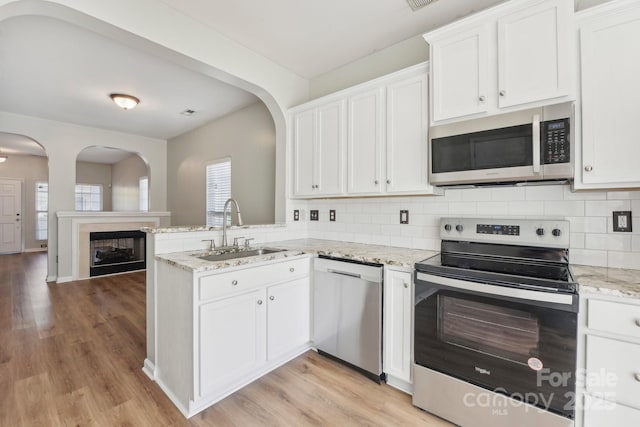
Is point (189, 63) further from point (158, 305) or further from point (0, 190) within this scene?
point (0, 190)

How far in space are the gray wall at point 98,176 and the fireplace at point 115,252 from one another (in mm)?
5457

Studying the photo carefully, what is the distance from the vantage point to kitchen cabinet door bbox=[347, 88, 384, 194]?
2.36 metres

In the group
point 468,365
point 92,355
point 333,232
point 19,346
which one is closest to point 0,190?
point 19,346

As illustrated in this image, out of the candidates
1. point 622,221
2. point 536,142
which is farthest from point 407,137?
point 622,221

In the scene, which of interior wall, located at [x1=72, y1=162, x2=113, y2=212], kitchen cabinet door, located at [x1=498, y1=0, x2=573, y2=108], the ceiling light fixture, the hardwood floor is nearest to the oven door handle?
the hardwood floor

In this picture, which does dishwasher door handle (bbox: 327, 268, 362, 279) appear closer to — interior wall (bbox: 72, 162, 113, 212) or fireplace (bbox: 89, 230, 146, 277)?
fireplace (bbox: 89, 230, 146, 277)

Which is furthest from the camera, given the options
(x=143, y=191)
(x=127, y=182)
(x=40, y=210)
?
(x=127, y=182)

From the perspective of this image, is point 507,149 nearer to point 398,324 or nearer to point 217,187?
point 398,324

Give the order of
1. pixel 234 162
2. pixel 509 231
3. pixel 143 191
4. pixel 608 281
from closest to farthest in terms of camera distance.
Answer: pixel 608 281, pixel 509 231, pixel 234 162, pixel 143 191

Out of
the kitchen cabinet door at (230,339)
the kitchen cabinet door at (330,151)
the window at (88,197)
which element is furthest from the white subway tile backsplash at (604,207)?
the window at (88,197)

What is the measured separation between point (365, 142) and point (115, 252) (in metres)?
5.53

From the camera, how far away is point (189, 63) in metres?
2.36

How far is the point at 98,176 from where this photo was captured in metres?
9.50

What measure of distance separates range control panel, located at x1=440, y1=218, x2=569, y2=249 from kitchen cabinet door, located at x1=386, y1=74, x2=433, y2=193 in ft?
1.28
